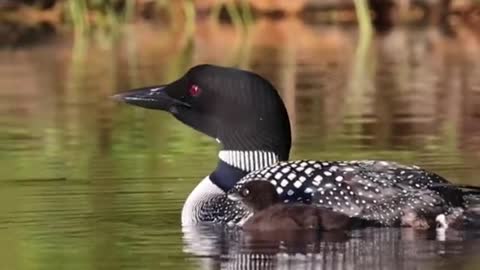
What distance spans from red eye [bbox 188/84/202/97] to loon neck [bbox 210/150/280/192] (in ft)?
1.08

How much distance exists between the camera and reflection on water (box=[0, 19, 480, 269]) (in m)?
7.45

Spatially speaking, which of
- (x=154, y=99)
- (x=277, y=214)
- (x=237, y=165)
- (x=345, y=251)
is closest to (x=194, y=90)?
(x=154, y=99)

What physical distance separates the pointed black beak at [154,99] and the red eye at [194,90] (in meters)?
0.06

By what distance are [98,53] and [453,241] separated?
16.8 m

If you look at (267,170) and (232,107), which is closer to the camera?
(267,170)

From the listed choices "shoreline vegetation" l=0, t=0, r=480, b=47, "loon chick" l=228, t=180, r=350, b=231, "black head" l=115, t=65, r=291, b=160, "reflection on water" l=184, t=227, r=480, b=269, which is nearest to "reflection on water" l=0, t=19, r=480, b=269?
"reflection on water" l=184, t=227, r=480, b=269

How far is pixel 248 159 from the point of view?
841cm

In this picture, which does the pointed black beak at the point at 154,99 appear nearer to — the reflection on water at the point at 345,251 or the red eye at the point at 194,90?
the red eye at the point at 194,90

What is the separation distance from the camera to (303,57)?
22.0 metres

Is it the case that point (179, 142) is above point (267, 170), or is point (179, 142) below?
below

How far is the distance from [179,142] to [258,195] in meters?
4.02

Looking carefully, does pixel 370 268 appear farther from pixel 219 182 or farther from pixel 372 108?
pixel 372 108

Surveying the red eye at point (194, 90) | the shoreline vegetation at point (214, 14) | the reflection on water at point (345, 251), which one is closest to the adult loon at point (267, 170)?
the red eye at point (194, 90)

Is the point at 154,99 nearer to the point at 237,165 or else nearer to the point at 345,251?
the point at 237,165
